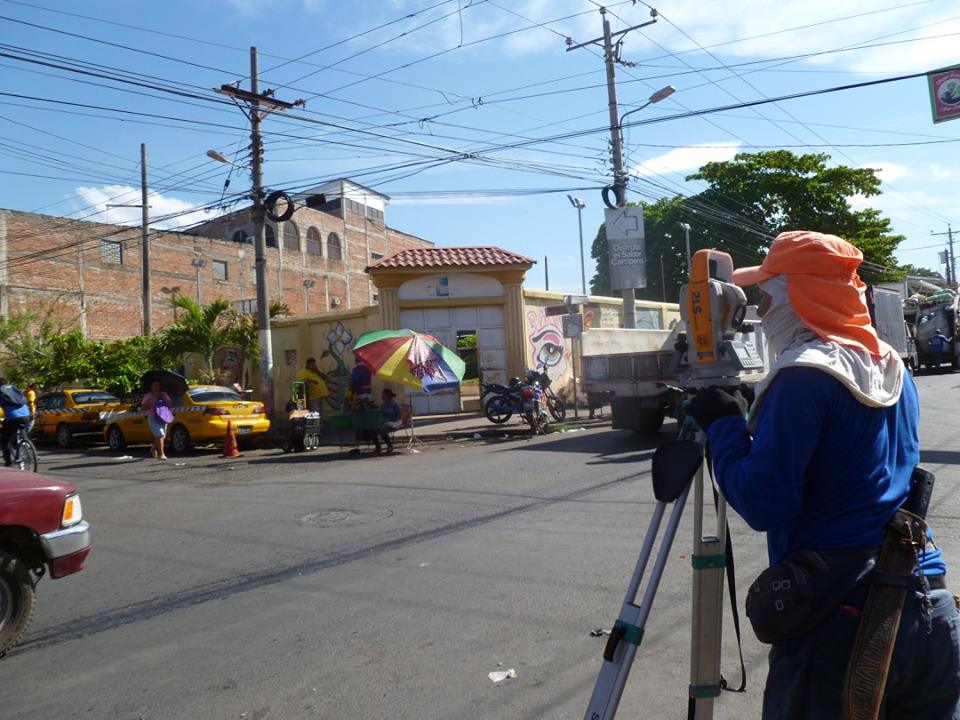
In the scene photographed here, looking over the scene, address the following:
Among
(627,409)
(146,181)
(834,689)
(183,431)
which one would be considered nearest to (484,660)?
(834,689)

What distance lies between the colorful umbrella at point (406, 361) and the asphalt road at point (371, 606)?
435cm

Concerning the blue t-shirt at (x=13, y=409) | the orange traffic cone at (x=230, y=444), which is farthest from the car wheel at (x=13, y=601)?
the orange traffic cone at (x=230, y=444)

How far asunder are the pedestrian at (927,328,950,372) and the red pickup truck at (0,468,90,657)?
31.1 m

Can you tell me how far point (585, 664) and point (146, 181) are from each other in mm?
28846

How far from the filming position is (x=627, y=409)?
13.6 m

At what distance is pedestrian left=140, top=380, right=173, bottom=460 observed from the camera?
15633 millimetres

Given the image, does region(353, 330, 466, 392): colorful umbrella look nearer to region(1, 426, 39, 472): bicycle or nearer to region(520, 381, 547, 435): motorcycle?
region(520, 381, 547, 435): motorcycle

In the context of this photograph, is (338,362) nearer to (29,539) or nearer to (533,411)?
(533,411)

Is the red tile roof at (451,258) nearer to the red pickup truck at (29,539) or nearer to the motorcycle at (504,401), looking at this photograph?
the motorcycle at (504,401)

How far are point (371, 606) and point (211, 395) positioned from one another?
12923 millimetres

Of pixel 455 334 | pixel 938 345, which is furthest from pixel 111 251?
pixel 938 345

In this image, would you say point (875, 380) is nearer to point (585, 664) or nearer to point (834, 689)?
point (834, 689)

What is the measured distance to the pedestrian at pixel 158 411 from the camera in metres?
15.6

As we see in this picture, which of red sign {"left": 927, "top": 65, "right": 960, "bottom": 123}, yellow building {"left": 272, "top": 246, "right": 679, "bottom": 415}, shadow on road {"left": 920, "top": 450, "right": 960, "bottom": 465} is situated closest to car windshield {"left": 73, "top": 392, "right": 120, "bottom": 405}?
yellow building {"left": 272, "top": 246, "right": 679, "bottom": 415}
